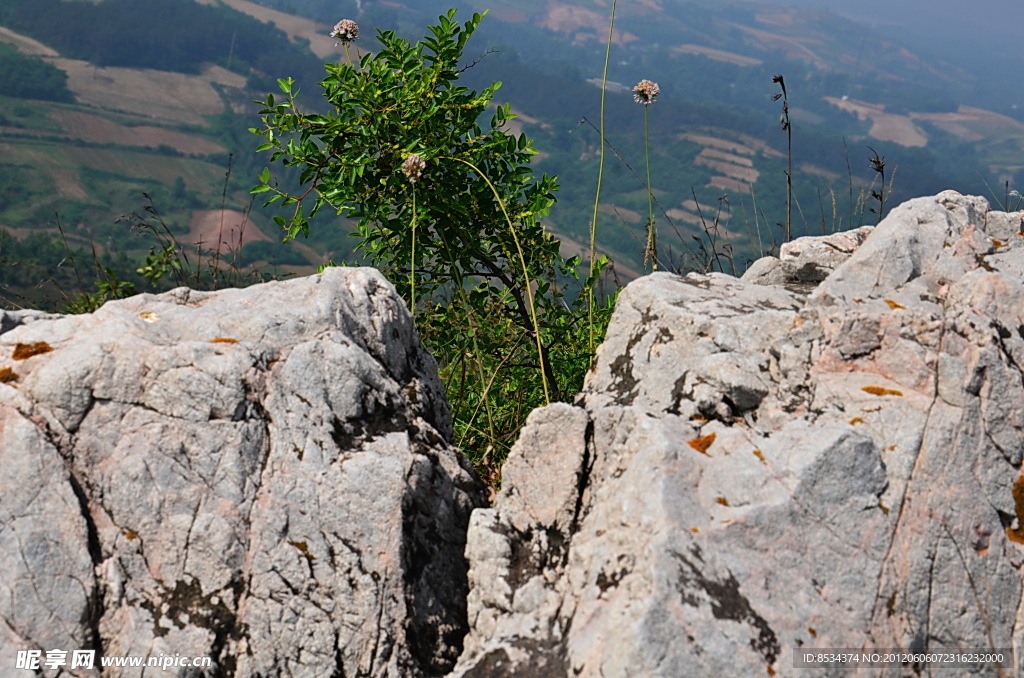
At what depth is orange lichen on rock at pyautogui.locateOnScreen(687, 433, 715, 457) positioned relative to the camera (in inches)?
143

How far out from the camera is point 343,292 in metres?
4.37

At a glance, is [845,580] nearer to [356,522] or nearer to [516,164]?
[356,522]

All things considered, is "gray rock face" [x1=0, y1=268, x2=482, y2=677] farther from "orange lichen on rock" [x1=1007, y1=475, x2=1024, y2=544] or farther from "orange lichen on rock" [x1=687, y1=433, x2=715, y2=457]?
"orange lichen on rock" [x1=1007, y1=475, x2=1024, y2=544]

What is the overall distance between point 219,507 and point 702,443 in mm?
2155

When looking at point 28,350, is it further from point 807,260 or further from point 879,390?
point 807,260

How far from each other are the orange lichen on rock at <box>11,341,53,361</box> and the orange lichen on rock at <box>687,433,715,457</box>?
297cm

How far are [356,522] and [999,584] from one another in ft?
8.94

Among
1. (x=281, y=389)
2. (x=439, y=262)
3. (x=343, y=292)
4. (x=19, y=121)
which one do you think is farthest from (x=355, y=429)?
(x=19, y=121)

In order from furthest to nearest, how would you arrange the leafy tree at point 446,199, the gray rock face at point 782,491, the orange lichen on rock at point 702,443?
the leafy tree at point 446,199 → the orange lichen on rock at point 702,443 → the gray rock face at point 782,491

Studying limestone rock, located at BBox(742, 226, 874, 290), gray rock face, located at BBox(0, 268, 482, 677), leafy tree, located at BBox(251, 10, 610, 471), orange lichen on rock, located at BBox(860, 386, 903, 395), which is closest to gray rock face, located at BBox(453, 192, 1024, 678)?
orange lichen on rock, located at BBox(860, 386, 903, 395)

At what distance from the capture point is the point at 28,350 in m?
3.76

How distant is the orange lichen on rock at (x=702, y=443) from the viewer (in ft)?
11.9

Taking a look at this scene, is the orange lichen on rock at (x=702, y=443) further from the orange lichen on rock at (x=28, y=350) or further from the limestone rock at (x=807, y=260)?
the orange lichen on rock at (x=28, y=350)

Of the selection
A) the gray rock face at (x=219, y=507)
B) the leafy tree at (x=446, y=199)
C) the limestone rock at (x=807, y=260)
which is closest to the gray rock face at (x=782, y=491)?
the gray rock face at (x=219, y=507)
